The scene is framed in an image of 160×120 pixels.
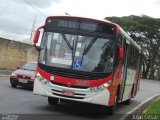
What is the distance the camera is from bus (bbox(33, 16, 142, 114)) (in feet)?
47.9

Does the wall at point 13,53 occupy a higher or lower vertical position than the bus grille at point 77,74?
higher

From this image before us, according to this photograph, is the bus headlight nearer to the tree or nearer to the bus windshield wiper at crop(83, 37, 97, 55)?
the bus windshield wiper at crop(83, 37, 97, 55)

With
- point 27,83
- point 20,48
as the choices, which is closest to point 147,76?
point 20,48

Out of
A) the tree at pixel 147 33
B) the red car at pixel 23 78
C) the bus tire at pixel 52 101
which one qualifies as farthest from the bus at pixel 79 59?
the tree at pixel 147 33

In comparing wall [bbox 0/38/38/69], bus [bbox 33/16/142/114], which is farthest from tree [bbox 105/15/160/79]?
bus [bbox 33/16/142/114]

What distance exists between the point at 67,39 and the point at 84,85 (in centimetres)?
164

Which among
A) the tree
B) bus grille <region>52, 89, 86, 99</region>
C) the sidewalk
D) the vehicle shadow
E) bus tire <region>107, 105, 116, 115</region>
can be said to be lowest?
the vehicle shadow

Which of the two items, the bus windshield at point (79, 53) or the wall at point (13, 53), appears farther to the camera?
the wall at point (13, 53)

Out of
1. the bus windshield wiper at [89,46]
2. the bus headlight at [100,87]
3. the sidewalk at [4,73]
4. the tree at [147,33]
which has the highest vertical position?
the tree at [147,33]

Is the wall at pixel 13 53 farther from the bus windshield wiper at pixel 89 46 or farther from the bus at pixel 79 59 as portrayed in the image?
the bus windshield wiper at pixel 89 46

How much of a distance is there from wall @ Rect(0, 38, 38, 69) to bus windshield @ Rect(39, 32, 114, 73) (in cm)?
2382

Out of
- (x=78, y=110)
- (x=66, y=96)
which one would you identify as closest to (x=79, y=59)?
(x=66, y=96)

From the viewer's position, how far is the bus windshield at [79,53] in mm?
14727

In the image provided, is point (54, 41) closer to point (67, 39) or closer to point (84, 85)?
point (67, 39)
